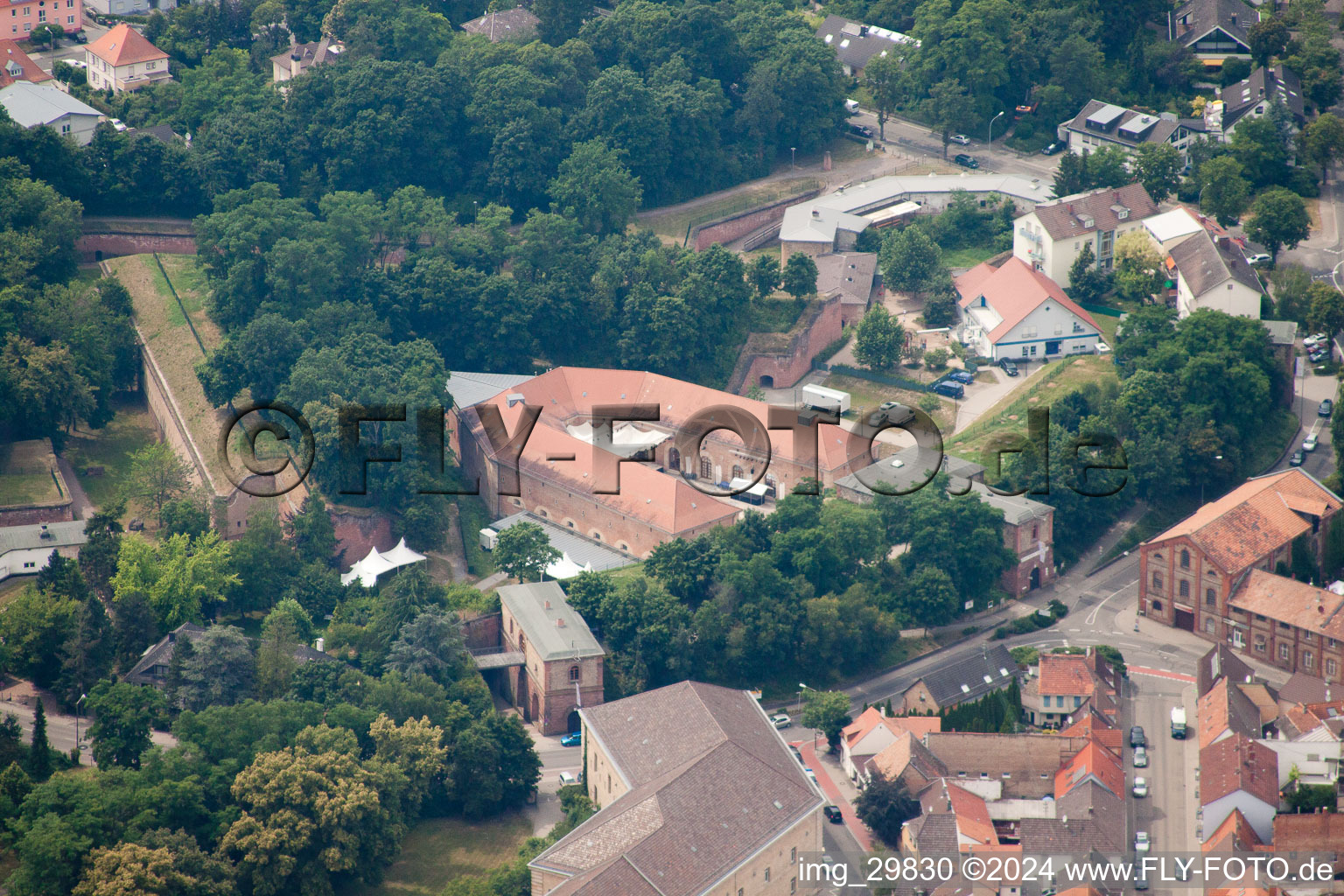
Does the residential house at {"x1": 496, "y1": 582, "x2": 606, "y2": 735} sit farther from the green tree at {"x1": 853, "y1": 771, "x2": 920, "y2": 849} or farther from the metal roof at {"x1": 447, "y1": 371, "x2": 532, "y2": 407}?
the metal roof at {"x1": 447, "y1": 371, "x2": 532, "y2": 407}

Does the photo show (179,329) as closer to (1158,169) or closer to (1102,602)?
(1102,602)

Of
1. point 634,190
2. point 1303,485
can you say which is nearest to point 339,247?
point 634,190

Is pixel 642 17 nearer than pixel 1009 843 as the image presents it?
No

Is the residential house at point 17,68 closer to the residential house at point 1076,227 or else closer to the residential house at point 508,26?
the residential house at point 508,26

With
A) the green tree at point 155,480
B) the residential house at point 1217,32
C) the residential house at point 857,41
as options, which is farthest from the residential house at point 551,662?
the residential house at point 1217,32

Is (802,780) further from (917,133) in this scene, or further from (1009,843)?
(917,133)

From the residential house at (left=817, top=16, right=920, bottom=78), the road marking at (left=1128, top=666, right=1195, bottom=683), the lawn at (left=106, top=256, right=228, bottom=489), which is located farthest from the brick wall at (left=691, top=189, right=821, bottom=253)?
the road marking at (left=1128, top=666, right=1195, bottom=683)

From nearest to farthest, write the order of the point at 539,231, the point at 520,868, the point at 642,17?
the point at 520,868 < the point at 539,231 < the point at 642,17
